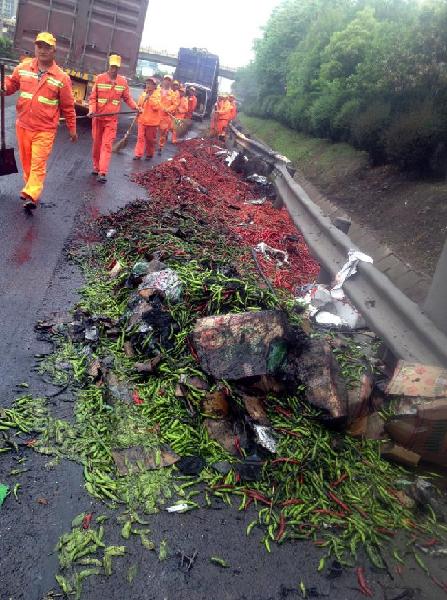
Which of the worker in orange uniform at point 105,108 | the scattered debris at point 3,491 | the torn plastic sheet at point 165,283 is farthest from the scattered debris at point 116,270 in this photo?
the worker in orange uniform at point 105,108

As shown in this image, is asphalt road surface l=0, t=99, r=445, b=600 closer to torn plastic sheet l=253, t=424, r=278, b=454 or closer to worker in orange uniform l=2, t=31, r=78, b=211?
torn plastic sheet l=253, t=424, r=278, b=454

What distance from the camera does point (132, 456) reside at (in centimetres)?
311

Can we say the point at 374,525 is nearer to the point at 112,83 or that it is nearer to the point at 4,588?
the point at 4,588

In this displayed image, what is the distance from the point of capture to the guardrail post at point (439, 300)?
418 centimetres

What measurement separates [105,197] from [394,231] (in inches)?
→ 189

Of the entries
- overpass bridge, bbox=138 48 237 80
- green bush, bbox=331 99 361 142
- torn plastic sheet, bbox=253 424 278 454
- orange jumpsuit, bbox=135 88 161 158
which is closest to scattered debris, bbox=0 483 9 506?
torn plastic sheet, bbox=253 424 278 454

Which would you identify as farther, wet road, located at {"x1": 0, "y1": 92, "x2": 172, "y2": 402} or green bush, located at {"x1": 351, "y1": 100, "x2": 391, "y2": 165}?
green bush, located at {"x1": 351, "y1": 100, "x2": 391, "y2": 165}

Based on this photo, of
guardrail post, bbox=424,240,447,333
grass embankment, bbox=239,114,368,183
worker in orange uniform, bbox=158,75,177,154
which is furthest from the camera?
worker in orange uniform, bbox=158,75,177,154

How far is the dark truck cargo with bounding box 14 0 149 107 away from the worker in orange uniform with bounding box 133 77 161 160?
2.73 metres

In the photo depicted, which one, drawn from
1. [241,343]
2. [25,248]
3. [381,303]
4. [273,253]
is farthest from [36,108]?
[381,303]

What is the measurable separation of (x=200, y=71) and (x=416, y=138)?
88.1 feet

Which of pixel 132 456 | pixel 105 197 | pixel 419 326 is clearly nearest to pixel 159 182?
pixel 105 197

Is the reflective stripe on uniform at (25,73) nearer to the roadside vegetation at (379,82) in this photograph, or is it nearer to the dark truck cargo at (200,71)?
the roadside vegetation at (379,82)

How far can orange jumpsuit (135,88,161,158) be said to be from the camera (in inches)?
509
